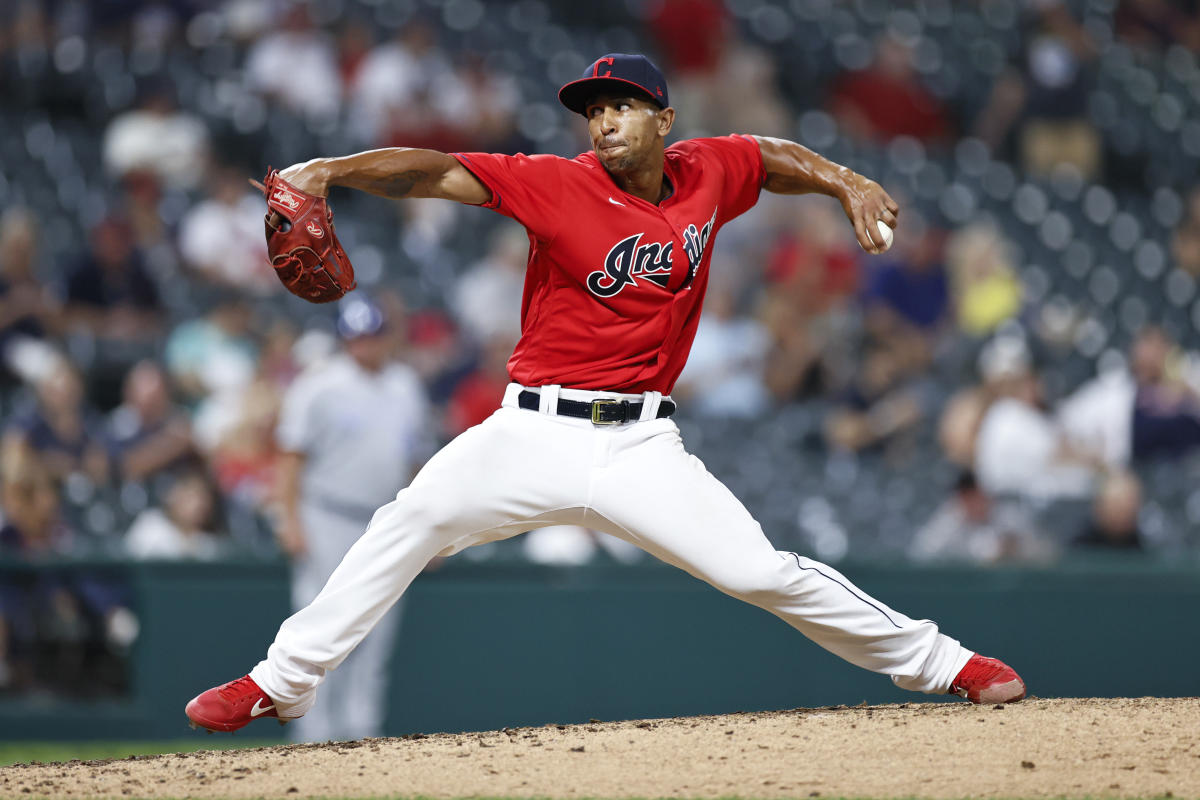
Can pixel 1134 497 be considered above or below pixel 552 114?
below

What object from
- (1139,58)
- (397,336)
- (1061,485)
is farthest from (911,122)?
(397,336)

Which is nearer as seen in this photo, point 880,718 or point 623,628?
point 880,718

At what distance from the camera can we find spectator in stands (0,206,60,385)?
785 centimetres

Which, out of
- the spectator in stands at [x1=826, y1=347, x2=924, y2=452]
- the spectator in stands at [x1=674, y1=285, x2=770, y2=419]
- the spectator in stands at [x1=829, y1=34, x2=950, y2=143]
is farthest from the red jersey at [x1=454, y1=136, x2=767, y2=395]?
the spectator in stands at [x1=829, y1=34, x2=950, y2=143]

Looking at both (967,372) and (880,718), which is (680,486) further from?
(967,372)

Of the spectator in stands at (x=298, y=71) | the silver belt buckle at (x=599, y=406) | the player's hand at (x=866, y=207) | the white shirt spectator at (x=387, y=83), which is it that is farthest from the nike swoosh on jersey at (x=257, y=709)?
the spectator in stands at (x=298, y=71)

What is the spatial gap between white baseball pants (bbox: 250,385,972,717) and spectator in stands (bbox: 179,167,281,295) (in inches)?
202

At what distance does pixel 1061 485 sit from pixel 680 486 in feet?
14.5

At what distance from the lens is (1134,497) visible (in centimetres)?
693

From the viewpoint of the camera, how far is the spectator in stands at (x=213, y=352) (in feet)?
26.2

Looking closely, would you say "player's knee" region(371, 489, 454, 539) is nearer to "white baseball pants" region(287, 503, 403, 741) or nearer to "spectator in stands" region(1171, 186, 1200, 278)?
"white baseball pants" region(287, 503, 403, 741)

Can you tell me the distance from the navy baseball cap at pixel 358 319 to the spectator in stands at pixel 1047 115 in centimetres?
610

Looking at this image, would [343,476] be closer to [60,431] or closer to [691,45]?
[60,431]

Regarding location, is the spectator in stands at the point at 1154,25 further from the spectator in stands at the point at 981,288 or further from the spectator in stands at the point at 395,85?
the spectator in stands at the point at 395,85
